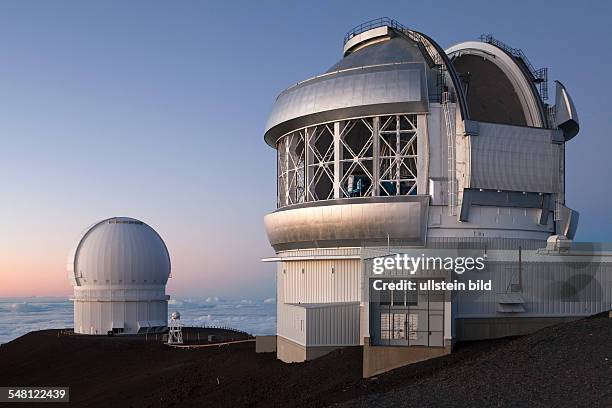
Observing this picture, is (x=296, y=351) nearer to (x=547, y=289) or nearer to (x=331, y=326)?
(x=331, y=326)

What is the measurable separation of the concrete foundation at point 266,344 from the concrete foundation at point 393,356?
1072 cm

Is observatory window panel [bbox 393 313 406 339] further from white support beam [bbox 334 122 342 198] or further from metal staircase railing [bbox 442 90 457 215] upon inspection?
white support beam [bbox 334 122 342 198]

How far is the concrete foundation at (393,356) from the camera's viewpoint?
60.1ft

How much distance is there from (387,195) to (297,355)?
655cm

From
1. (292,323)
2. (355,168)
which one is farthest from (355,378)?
(355,168)

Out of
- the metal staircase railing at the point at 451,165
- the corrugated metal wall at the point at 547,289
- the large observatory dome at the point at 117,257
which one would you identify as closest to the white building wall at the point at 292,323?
the corrugated metal wall at the point at 547,289

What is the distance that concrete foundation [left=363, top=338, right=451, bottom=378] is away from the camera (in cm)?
1831

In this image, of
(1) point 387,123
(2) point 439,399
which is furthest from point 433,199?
(2) point 439,399

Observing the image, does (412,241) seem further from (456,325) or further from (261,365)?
(261,365)

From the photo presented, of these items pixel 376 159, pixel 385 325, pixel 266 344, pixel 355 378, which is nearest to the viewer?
pixel 355 378

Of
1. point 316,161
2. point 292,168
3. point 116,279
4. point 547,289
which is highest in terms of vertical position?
point 316,161

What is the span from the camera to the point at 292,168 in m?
29.3

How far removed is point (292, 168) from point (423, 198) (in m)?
6.95

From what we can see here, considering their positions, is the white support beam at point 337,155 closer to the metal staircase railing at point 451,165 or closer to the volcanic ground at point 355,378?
the metal staircase railing at point 451,165
